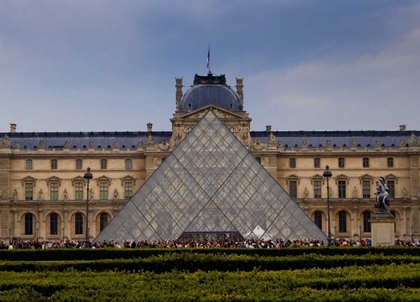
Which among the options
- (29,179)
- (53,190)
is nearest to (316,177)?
(53,190)

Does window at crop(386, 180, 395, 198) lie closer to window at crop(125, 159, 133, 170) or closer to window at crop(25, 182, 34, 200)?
window at crop(125, 159, 133, 170)

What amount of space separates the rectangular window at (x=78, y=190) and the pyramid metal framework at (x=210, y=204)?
2362 cm

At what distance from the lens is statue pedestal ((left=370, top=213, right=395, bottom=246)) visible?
31.6m

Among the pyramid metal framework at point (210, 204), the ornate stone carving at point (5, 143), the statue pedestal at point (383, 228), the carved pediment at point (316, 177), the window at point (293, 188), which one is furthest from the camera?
the carved pediment at point (316, 177)

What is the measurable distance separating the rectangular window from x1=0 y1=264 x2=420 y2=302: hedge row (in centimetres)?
4529

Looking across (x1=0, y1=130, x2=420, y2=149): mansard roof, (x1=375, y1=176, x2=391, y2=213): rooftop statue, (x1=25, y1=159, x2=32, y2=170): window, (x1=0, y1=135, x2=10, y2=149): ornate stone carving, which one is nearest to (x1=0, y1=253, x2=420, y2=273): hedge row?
(x1=375, y1=176, x2=391, y2=213): rooftop statue

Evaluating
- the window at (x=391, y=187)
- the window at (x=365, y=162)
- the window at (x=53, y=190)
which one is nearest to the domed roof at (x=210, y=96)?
the window at (x=365, y=162)

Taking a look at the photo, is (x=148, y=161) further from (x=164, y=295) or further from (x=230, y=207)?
(x=164, y=295)

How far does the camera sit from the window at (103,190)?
62.2m

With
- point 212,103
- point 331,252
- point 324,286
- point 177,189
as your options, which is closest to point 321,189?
point 212,103

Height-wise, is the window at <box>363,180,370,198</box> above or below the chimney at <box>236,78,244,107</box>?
below

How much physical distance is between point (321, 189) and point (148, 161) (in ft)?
46.4

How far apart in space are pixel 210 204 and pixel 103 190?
2654 centimetres

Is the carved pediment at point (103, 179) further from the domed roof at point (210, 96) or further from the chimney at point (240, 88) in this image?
the chimney at point (240, 88)
